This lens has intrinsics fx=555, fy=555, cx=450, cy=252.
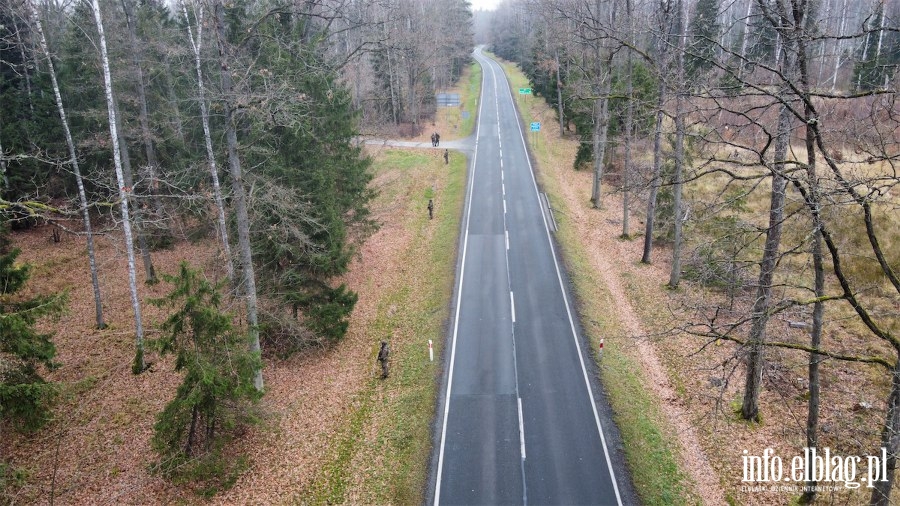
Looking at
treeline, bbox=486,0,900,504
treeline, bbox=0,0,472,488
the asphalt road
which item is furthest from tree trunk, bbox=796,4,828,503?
treeline, bbox=0,0,472,488

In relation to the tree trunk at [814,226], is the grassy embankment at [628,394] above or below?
below

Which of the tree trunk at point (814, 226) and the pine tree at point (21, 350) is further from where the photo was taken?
the pine tree at point (21, 350)

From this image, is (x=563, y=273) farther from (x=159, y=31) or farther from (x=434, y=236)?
(x=159, y=31)

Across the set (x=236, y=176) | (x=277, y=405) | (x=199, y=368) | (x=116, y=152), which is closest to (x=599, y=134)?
(x=236, y=176)

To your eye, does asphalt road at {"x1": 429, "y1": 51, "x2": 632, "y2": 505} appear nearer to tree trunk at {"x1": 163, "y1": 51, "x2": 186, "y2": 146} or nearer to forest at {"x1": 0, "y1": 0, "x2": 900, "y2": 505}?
forest at {"x1": 0, "y1": 0, "x2": 900, "y2": 505}

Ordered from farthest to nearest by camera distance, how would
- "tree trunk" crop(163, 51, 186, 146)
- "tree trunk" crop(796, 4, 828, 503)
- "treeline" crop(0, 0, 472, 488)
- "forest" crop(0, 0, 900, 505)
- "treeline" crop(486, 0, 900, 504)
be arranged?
"tree trunk" crop(163, 51, 186, 146)
"treeline" crop(0, 0, 472, 488)
"forest" crop(0, 0, 900, 505)
"treeline" crop(486, 0, 900, 504)
"tree trunk" crop(796, 4, 828, 503)

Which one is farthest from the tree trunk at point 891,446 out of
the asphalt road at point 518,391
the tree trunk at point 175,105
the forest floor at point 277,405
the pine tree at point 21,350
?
the tree trunk at point 175,105

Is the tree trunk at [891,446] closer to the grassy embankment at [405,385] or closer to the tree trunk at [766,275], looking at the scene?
the tree trunk at [766,275]
